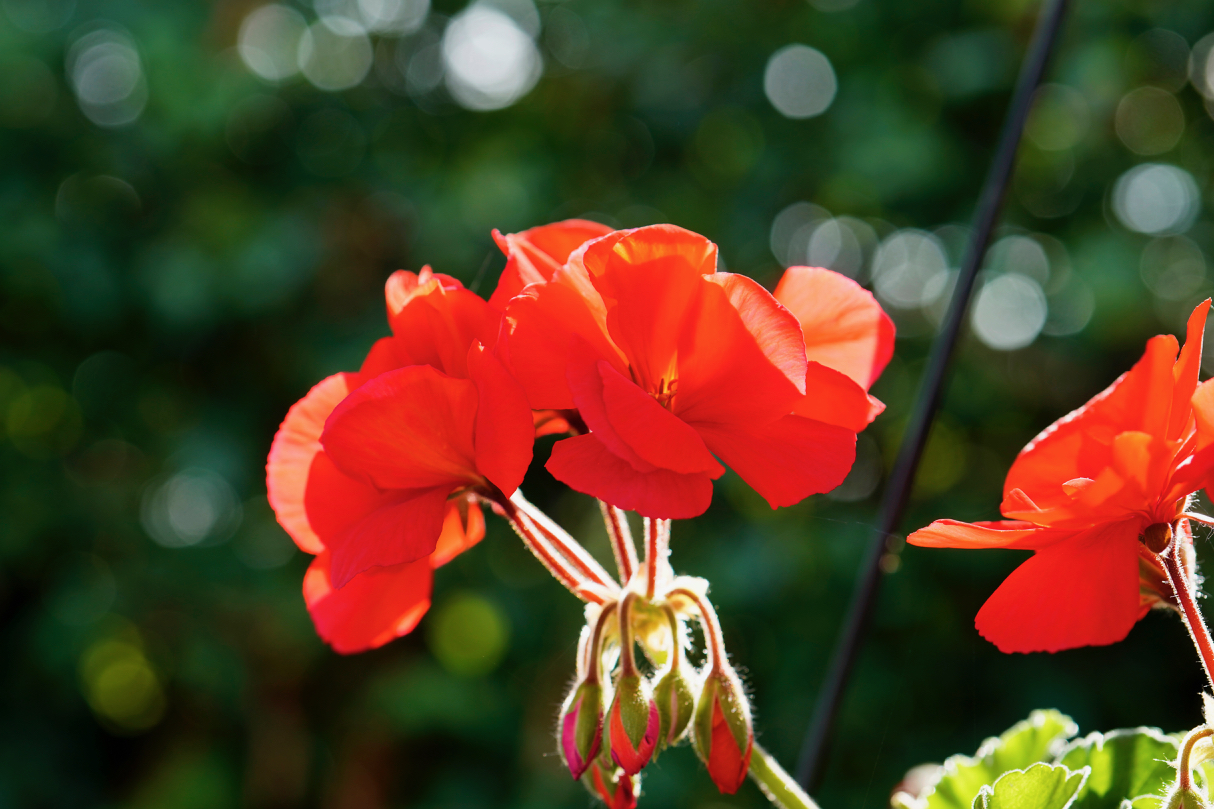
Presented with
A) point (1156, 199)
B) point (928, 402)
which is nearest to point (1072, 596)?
point (928, 402)

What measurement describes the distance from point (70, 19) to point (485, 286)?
712 mm

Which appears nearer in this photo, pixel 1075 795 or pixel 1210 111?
pixel 1075 795


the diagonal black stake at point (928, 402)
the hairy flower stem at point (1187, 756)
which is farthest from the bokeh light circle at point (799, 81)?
the hairy flower stem at point (1187, 756)

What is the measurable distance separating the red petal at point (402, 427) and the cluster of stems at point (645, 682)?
3cm

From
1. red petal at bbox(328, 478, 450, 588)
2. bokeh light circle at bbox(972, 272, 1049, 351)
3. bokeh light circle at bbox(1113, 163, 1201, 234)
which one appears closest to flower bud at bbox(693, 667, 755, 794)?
red petal at bbox(328, 478, 450, 588)

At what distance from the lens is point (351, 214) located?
1422 millimetres

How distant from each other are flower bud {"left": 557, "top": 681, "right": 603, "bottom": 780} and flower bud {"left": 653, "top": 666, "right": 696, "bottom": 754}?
19 millimetres

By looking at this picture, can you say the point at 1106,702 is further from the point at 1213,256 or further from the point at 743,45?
the point at 743,45

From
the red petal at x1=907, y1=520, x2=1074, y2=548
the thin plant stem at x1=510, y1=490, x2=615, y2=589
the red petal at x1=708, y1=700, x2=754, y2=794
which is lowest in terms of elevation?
the red petal at x1=708, y1=700, x2=754, y2=794

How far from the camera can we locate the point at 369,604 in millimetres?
369

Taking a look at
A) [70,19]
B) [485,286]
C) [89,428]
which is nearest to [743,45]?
[485,286]

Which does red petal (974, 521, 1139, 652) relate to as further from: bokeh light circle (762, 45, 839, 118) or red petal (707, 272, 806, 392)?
bokeh light circle (762, 45, 839, 118)

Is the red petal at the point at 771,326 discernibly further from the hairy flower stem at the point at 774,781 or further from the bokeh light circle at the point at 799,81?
the bokeh light circle at the point at 799,81

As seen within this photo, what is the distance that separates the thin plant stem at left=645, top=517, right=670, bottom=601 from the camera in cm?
32
